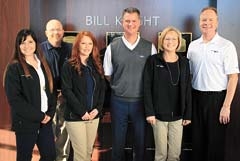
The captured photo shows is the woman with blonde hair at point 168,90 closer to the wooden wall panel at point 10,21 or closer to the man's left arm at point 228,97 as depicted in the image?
the man's left arm at point 228,97

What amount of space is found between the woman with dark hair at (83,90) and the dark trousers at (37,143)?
22 centimetres

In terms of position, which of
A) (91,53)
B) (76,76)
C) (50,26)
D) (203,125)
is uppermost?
(50,26)

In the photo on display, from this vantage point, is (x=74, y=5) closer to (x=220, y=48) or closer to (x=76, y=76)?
(x=76, y=76)

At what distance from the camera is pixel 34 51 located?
8.61ft

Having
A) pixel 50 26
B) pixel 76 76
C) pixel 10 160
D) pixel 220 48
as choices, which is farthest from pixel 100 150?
pixel 220 48

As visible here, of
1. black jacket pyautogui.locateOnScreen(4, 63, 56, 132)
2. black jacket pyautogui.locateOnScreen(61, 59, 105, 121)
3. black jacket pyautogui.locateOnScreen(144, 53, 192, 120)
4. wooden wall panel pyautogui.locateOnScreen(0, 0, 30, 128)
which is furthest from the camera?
wooden wall panel pyautogui.locateOnScreen(0, 0, 30, 128)

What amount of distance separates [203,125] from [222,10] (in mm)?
1110

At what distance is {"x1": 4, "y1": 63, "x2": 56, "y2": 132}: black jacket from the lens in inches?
97.7

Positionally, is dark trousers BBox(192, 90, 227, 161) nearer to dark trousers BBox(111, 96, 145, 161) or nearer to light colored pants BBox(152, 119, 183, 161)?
light colored pants BBox(152, 119, 183, 161)

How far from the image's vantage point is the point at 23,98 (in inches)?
99.7

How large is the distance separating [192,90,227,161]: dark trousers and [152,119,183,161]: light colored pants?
0.18m

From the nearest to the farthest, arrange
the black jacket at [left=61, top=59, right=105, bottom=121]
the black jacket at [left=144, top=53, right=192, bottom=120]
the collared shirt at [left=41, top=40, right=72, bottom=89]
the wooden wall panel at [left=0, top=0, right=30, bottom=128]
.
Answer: the black jacket at [left=61, top=59, right=105, bottom=121], the black jacket at [left=144, top=53, right=192, bottom=120], the collared shirt at [left=41, top=40, right=72, bottom=89], the wooden wall panel at [left=0, top=0, right=30, bottom=128]

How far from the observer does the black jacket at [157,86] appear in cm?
290

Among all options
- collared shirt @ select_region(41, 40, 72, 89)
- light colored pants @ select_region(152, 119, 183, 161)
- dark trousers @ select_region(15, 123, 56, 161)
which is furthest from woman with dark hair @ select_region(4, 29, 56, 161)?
light colored pants @ select_region(152, 119, 183, 161)
